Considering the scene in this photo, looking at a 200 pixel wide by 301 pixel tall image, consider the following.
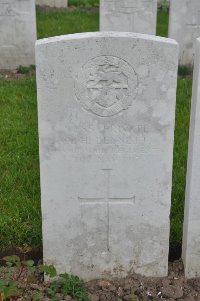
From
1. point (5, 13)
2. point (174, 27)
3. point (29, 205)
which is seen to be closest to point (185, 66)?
point (174, 27)

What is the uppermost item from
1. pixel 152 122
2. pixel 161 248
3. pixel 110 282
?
pixel 152 122

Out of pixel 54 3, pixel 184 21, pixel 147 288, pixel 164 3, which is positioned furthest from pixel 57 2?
pixel 147 288

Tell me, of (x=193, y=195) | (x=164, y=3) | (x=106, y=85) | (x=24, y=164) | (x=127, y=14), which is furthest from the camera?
(x=164, y=3)

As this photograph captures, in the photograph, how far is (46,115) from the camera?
3.15 metres

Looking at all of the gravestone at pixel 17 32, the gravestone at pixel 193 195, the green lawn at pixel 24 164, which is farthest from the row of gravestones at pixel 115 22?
the gravestone at pixel 193 195

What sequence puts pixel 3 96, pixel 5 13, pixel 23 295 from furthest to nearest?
pixel 5 13 < pixel 3 96 < pixel 23 295

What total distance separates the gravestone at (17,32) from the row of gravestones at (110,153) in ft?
18.1

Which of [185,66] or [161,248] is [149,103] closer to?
[161,248]

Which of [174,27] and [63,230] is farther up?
[174,27]

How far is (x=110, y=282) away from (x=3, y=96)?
378 centimetres

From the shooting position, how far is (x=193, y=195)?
3.37 meters

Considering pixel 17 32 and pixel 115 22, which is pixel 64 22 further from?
pixel 115 22

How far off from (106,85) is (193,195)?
2.82ft

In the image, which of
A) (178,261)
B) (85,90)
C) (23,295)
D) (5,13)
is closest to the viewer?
(85,90)
